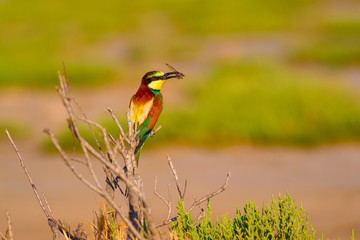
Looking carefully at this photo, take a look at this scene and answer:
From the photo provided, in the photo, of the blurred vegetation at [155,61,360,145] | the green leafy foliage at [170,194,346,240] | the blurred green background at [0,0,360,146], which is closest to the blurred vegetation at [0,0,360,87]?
the blurred green background at [0,0,360,146]

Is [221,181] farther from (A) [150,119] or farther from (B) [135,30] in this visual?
(B) [135,30]

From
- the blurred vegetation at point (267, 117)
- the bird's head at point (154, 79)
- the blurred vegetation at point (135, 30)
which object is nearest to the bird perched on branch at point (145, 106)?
the bird's head at point (154, 79)

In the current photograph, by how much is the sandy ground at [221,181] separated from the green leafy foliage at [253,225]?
236 centimetres

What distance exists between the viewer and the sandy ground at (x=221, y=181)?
253 inches

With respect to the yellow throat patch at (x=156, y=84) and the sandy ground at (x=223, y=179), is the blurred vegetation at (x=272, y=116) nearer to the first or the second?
the sandy ground at (x=223, y=179)

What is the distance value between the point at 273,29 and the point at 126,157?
853 inches

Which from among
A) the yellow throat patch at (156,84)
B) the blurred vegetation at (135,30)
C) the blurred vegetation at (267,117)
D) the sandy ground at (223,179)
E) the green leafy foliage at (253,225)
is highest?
the blurred vegetation at (135,30)

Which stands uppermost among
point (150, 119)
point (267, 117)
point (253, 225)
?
point (267, 117)

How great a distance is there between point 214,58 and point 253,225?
14.6 meters

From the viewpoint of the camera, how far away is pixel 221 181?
7680mm

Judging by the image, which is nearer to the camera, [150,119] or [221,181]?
[150,119]

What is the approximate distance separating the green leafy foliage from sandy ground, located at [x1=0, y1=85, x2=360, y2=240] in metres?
2.36

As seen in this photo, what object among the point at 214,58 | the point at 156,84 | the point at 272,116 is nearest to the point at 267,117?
the point at 272,116

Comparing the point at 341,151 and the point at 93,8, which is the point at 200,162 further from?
the point at 93,8
